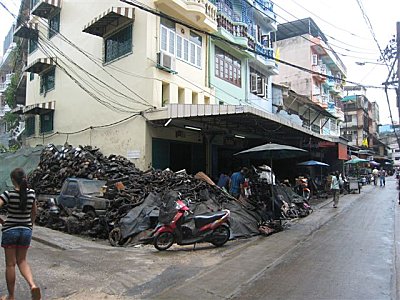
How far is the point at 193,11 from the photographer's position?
17.6m

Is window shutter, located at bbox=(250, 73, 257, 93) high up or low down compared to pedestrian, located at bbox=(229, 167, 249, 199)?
up

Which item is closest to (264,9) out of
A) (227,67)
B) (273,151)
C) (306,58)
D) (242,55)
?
(242,55)

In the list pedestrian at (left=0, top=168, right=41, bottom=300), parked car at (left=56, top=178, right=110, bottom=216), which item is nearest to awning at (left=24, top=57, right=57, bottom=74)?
parked car at (left=56, top=178, right=110, bottom=216)

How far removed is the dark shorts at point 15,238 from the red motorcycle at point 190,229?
4083mm

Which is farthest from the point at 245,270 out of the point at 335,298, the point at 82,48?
the point at 82,48

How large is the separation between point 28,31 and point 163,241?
2031 centimetres

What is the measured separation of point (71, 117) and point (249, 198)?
1310 cm

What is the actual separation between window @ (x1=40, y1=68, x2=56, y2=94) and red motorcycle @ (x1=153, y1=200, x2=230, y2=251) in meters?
18.0

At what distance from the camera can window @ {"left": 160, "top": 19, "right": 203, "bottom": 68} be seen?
1764 centimetres

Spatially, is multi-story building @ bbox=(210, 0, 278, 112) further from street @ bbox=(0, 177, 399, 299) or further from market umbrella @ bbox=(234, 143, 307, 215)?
street @ bbox=(0, 177, 399, 299)

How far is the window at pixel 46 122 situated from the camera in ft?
77.3

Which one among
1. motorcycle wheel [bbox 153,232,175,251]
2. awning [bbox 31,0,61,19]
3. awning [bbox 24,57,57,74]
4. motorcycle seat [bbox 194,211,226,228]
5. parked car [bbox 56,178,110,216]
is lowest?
motorcycle wheel [bbox 153,232,175,251]

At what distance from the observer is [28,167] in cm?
1784

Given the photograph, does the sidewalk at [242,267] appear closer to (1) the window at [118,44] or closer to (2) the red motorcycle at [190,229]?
(2) the red motorcycle at [190,229]
